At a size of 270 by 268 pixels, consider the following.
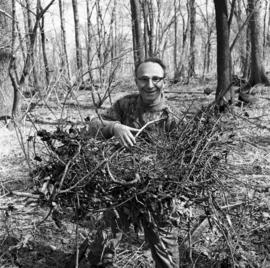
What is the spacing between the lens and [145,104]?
216 cm

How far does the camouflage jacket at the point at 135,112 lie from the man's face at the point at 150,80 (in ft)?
0.26

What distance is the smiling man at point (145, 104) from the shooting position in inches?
80.7

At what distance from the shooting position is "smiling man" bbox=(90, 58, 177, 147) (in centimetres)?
205

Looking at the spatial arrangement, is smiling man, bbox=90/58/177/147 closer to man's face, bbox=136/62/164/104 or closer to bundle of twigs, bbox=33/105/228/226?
man's face, bbox=136/62/164/104

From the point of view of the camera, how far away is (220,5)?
7.21 meters

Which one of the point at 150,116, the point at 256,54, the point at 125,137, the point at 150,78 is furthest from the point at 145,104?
the point at 256,54

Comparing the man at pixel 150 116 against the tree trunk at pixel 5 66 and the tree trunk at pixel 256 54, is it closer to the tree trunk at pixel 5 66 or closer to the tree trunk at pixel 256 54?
the tree trunk at pixel 5 66

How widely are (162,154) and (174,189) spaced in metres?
0.19

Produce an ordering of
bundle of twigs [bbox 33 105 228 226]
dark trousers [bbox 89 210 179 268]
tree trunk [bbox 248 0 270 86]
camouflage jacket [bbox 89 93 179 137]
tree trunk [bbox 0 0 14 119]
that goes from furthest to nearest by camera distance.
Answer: tree trunk [bbox 248 0 270 86] < tree trunk [bbox 0 0 14 119] < camouflage jacket [bbox 89 93 179 137] < dark trousers [bbox 89 210 179 268] < bundle of twigs [bbox 33 105 228 226]

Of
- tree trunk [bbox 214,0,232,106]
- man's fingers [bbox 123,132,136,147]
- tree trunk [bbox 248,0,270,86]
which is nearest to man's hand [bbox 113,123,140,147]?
man's fingers [bbox 123,132,136,147]

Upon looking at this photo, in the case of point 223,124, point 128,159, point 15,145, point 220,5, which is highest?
point 220,5

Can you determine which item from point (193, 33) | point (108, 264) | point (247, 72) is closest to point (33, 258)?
point (108, 264)

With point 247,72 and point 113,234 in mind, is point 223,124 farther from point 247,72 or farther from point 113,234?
point 247,72

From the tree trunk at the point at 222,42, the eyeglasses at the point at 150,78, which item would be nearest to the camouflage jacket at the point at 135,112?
the eyeglasses at the point at 150,78
